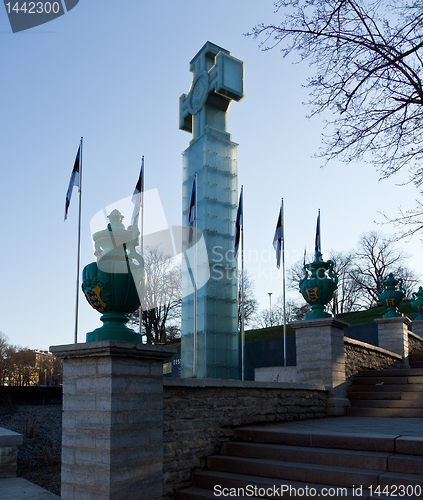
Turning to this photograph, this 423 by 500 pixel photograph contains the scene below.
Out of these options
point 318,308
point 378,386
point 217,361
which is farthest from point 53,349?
point 217,361

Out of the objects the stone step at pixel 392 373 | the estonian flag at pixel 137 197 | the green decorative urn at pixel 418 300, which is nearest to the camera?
the stone step at pixel 392 373

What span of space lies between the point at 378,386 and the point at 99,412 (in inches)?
286

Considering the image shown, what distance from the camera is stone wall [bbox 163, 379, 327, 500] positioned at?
5.30 m

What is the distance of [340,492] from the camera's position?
4.60 m

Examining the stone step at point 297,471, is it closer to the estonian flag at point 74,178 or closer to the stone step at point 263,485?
the stone step at point 263,485

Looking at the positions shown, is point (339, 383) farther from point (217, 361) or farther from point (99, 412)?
point (217, 361)

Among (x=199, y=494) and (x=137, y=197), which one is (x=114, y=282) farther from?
(x=137, y=197)

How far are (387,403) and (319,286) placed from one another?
2673 mm

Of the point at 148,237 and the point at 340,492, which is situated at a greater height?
the point at 148,237

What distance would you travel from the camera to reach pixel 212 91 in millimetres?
31938

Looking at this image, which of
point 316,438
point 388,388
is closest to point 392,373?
point 388,388

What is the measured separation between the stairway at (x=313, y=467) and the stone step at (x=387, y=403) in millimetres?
3604

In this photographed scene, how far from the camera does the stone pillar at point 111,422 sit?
4.47 m

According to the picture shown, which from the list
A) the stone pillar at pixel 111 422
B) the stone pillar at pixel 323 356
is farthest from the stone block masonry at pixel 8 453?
the stone pillar at pixel 323 356
